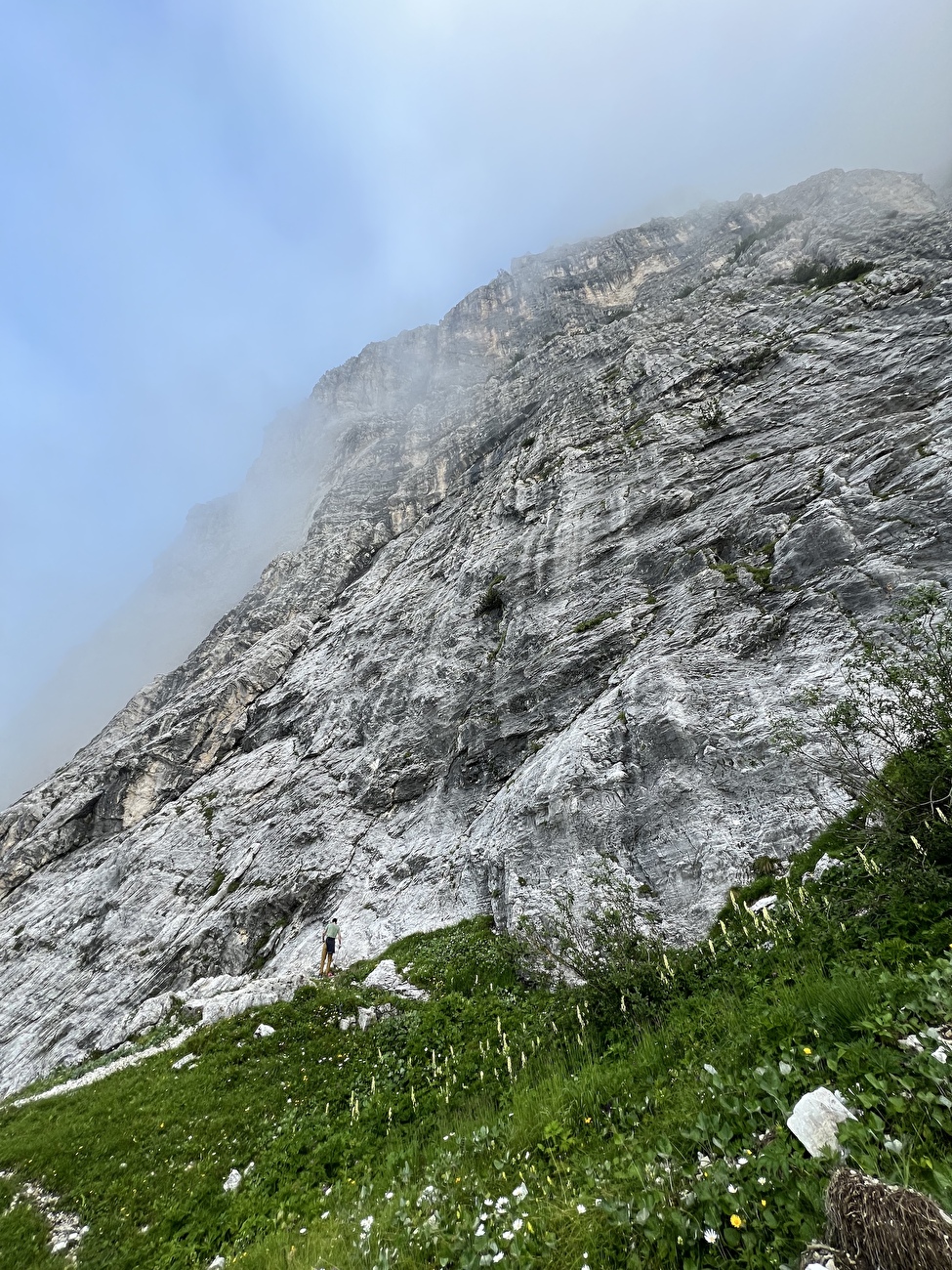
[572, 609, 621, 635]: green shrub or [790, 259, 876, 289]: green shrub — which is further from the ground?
[790, 259, 876, 289]: green shrub

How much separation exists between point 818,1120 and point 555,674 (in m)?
28.2

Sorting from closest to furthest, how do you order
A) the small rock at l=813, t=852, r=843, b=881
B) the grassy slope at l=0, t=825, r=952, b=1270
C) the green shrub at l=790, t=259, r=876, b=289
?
1. the grassy slope at l=0, t=825, r=952, b=1270
2. the small rock at l=813, t=852, r=843, b=881
3. the green shrub at l=790, t=259, r=876, b=289

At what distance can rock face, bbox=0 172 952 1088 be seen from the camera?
74.0ft

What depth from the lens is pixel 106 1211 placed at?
10648 mm

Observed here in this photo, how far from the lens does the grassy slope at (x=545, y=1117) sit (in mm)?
4578

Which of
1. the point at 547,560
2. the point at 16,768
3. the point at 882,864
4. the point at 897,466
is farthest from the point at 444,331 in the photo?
the point at 16,768

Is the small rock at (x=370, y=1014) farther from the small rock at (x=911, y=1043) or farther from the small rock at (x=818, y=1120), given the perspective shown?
the small rock at (x=911, y=1043)

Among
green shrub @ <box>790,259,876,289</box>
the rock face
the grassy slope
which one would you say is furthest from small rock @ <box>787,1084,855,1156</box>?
green shrub @ <box>790,259,876,289</box>

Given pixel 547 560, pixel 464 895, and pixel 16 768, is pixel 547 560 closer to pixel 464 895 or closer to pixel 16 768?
pixel 464 895

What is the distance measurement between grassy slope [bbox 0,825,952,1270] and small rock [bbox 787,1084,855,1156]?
13cm

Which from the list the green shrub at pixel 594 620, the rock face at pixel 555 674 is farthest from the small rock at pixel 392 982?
the green shrub at pixel 594 620

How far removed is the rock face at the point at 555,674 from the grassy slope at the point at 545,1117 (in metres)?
6.18

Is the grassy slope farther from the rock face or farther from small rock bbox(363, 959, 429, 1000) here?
the rock face

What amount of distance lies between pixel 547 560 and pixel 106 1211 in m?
37.8
